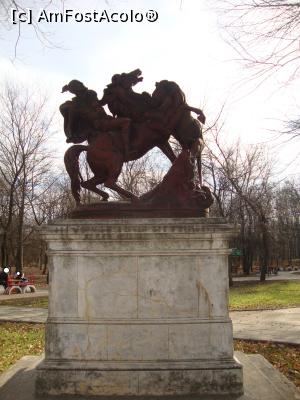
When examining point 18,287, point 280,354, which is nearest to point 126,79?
point 280,354

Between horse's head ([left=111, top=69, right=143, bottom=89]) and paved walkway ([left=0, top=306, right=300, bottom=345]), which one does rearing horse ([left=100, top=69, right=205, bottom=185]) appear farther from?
paved walkway ([left=0, top=306, right=300, bottom=345])

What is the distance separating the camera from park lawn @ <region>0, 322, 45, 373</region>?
30.6 ft

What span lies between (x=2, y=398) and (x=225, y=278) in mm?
2913

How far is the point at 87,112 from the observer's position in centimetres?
665

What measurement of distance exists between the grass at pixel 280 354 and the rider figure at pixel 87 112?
453 centimetres

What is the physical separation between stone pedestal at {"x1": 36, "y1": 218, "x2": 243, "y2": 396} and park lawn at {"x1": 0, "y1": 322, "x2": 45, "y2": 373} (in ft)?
9.62

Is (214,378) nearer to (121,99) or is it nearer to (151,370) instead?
(151,370)


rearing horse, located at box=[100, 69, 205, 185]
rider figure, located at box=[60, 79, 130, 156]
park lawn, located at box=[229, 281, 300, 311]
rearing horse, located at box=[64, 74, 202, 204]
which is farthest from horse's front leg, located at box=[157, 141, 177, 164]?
park lawn, located at box=[229, 281, 300, 311]

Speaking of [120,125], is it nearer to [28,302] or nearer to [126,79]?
[126,79]

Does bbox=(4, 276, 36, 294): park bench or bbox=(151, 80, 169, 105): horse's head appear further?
bbox=(4, 276, 36, 294): park bench

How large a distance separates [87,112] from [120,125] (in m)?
0.49

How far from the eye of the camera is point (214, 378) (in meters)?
5.69

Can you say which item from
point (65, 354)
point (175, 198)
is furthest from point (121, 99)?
point (65, 354)

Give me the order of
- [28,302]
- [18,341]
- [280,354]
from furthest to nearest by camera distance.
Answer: [28,302] < [18,341] < [280,354]
